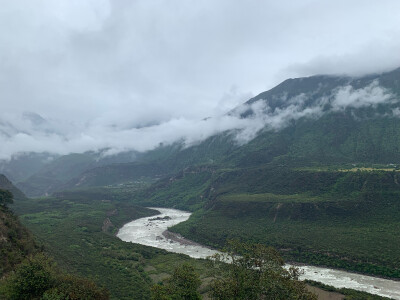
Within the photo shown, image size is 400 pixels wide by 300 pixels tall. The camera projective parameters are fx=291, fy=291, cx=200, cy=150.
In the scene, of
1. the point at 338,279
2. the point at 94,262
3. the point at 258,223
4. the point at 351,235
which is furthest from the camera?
the point at 258,223

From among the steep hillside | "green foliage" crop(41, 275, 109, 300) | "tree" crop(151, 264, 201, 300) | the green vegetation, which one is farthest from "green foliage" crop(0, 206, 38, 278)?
the green vegetation

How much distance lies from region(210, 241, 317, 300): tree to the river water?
150 ft

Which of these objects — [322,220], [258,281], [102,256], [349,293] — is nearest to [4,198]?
[102,256]

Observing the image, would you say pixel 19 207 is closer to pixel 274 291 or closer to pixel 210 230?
pixel 210 230

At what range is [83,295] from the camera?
136 feet

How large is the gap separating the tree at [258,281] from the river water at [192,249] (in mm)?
45816

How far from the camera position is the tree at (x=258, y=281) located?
3947 centimetres

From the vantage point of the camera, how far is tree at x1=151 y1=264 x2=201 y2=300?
143 feet

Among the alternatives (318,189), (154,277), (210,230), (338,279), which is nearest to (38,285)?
(154,277)

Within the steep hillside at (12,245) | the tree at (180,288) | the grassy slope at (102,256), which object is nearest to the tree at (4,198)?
the grassy slope at (102,256)

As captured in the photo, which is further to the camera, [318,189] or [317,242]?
[318,189]

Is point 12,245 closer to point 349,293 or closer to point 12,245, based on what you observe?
point 12,245

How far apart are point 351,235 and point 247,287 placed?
271 ft

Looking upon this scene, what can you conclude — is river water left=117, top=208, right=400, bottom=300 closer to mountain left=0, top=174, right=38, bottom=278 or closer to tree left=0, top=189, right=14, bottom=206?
tree left=0, top=189, right=14, bottom=206
